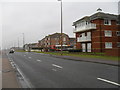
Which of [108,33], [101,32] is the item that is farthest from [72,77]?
[108,33]

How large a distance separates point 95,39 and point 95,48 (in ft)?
7.37

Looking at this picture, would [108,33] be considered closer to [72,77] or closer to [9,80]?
[72,77]

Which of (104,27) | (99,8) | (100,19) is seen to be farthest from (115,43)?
(99,8)

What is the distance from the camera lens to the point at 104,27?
108ft

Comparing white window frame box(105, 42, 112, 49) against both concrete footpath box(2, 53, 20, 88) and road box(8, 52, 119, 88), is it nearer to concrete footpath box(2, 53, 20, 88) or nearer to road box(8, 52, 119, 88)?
road box(8, 52, 119, 88)

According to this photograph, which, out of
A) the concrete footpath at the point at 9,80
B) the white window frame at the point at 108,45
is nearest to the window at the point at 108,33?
the white window frame at the point at 108,45

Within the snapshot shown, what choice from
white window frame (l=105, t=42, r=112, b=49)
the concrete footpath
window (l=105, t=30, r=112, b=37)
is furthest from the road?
window (l=105, t=30, r=112, b=37)

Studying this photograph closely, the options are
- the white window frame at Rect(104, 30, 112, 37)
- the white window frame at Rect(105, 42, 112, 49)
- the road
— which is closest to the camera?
the road

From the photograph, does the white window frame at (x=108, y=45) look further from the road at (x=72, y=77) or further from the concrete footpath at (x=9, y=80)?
the concrete footpath at (x=9, y=80)

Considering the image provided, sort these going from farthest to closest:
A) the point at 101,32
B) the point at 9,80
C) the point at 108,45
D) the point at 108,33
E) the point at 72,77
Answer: the point at 108,33 → the point at 108,45 → the point at 101,32 → the point at 72,77 → the point at 9,80

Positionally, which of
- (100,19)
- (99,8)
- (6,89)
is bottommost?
(6,89)

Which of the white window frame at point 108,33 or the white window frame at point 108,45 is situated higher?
the white window frame at point 108,33

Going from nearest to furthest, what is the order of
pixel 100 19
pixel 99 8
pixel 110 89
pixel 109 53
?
pixel 110 89, pixel 109 53, pixel 100 19, pixel 99 8

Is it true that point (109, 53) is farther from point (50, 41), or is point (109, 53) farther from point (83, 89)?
point (50, 41)
